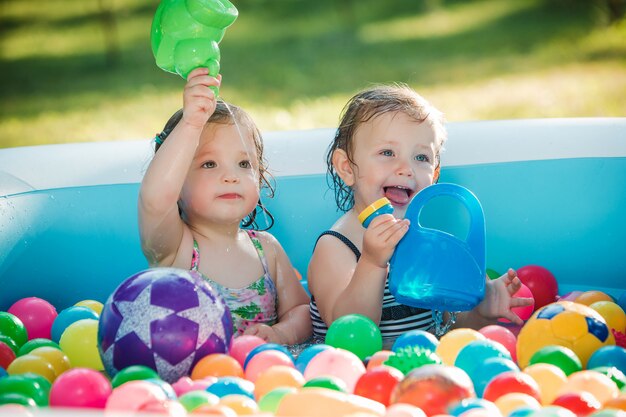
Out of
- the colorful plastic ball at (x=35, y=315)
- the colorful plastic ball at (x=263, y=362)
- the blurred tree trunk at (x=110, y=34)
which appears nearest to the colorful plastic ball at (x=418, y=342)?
the colorful plastic ball at (x=263, y=362)

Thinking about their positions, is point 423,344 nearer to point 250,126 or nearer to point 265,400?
point 265,400

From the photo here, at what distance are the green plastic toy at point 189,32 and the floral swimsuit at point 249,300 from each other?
50 centimetres

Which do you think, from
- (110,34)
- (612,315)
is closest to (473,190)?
(612,315)

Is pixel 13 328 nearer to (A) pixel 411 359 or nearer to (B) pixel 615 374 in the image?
(A) pixel 411 359

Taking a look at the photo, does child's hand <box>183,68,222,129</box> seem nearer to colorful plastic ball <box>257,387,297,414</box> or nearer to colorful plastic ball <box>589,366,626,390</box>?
colorful plastic ball <box>257,387,297,414</box>

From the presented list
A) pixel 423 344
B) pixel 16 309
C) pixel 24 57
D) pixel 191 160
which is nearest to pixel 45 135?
pixel 24 57

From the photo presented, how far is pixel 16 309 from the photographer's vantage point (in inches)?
102

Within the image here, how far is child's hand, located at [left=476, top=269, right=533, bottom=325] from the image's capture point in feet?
7.72

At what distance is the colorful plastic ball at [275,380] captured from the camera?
178 centimetres

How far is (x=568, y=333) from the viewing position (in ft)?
6.61

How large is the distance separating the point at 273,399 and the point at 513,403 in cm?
41

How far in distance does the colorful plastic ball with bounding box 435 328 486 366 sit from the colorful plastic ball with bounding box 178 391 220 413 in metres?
0.54

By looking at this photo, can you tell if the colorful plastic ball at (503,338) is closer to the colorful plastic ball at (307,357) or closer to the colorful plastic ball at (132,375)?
the colorful plastic ball at (307,357)

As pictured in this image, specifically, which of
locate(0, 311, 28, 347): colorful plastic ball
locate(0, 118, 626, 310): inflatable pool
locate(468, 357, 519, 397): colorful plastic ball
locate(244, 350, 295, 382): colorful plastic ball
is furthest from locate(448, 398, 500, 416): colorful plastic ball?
locate(0, 118, 626, 310): inflatable pool
